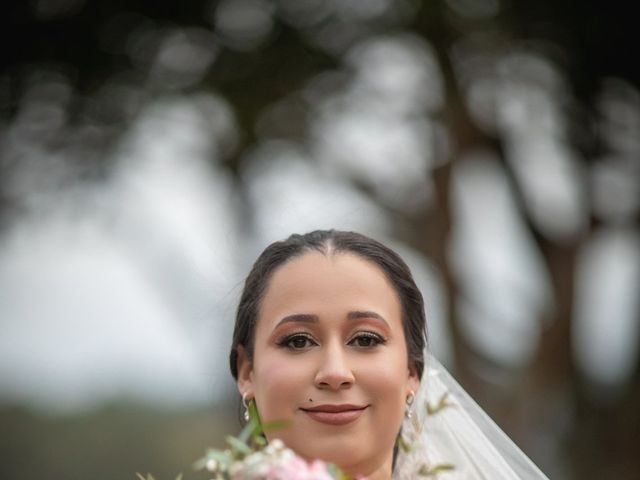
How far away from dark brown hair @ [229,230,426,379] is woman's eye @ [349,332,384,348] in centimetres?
26

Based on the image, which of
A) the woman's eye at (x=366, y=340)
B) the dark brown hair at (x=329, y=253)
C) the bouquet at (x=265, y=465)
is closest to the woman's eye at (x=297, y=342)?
the woman's eye at (x=366, y=340)

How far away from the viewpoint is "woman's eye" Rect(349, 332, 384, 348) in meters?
4.73

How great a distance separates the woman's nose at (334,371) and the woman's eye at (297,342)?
0.09 meters

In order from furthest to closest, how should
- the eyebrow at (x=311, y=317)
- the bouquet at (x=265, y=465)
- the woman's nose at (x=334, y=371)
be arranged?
the eyebrow at (x=311, y=317) → the woman's nose at (x=334, y=371) → the bouquet at (x=265, y=465)

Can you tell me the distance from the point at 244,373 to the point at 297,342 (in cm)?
42

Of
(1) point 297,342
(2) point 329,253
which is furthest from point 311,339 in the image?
(2) point 329,253

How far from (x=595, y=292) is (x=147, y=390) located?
6.27 m

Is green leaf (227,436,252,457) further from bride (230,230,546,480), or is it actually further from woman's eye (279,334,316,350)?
woman's eye (279,334,316,350)

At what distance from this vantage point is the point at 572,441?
1653 centimetres

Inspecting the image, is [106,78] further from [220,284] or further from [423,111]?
[220,284]

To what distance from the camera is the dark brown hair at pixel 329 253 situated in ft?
16.5

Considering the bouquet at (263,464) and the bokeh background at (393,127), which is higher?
the bokeh background at (393,127)

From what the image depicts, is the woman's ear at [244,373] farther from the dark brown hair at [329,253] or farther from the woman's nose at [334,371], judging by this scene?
the woman's nose at [334,371]

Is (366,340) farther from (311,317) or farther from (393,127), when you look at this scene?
(393,127)
